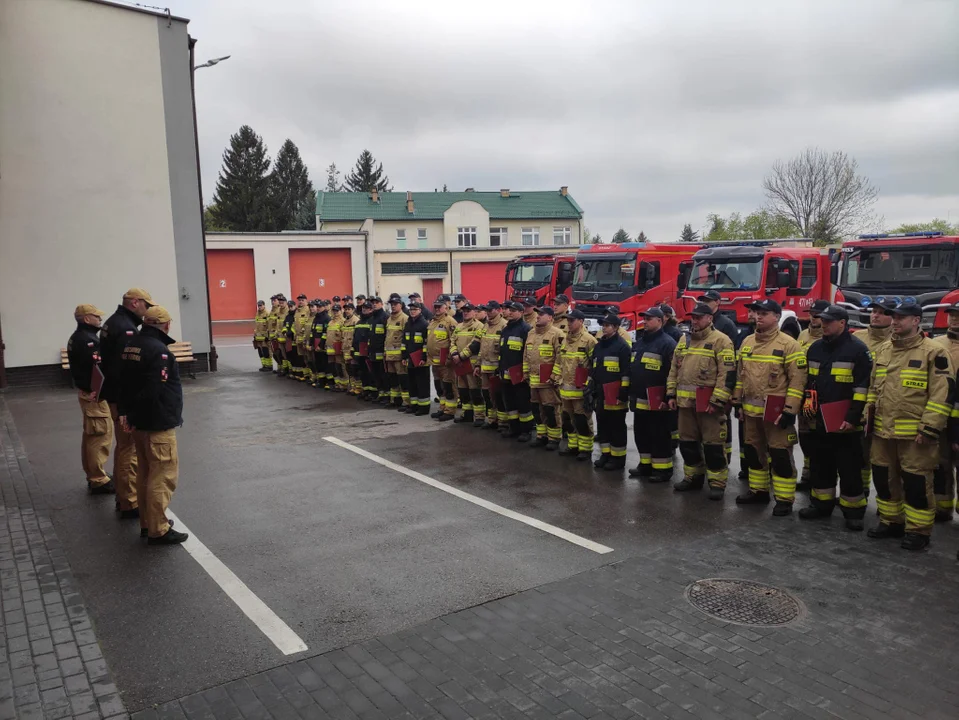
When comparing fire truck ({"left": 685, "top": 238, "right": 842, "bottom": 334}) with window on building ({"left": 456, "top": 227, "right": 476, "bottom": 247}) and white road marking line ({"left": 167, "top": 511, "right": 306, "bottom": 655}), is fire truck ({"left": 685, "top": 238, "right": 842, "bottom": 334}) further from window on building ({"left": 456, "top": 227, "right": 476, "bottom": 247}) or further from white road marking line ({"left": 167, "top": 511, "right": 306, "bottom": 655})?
window on building ({"left": 456, "top": 227, "right": 476, "bottom": 247})

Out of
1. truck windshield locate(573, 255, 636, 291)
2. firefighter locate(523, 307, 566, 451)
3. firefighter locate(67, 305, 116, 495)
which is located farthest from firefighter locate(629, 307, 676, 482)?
truck windshield locate(573, 255, 636, 291)

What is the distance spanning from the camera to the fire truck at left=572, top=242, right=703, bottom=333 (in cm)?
2017

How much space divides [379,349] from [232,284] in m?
27.9

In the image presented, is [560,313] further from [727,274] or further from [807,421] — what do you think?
[727,274]

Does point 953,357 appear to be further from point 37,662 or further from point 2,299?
point 2,299

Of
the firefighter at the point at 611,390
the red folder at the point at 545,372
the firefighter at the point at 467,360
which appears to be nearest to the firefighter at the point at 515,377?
the red folder at the point at 545,372

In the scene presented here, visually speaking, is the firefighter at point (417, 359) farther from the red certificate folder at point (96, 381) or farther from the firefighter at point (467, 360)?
the red certificate folder at point (96, 381)

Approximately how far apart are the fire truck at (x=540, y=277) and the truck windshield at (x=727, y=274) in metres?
5.31

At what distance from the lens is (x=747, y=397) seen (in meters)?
6.80

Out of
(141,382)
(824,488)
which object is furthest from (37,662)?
(824,488)

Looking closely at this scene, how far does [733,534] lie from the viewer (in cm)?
605

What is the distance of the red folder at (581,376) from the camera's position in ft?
28.4

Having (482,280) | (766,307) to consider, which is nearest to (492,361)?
(766,307)

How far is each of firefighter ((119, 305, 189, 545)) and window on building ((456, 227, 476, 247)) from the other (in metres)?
49.3
